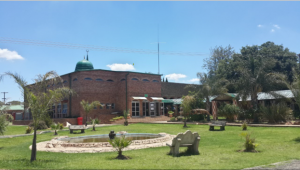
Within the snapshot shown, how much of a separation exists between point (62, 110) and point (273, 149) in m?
29.5

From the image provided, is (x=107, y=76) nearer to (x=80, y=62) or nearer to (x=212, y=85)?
(x=80, y=62)

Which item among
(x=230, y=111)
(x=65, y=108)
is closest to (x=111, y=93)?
(x=65, y=108)

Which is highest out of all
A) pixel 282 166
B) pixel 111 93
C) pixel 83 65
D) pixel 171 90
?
pixel 83 65

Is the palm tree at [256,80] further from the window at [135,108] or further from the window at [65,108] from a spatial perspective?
the window at [65,108]

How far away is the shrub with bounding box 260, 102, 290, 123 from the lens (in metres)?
19.4

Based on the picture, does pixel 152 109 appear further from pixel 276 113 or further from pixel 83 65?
pixel 276 113

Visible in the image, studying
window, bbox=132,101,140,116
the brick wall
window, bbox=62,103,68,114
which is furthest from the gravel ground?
the brick wall

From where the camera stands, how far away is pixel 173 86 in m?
41.7

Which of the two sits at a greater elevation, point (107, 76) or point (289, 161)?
point (107, 76)

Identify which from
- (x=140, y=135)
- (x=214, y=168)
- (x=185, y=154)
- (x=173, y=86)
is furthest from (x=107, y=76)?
(x=214, y=168)

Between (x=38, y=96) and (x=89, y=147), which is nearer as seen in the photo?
(x=38, y=96)

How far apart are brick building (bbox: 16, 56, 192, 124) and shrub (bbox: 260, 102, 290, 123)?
16618mm

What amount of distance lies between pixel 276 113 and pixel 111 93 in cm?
2022

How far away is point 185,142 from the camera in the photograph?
29.1ft
